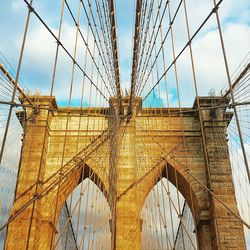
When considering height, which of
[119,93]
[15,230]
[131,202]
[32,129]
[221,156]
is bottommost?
[15,230]

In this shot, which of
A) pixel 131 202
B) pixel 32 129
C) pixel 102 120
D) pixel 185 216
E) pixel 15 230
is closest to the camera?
pixel 15 230

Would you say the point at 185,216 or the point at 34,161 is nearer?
the point at 34,161

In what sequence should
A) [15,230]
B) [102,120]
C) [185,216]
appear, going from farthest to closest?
1. [185,216]
2. [102,120]
3. [15,230]

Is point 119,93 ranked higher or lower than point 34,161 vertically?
higher

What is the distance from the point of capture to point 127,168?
11883mm

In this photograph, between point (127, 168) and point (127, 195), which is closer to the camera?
point (127, 195)

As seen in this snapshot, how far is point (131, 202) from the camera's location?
11164mm

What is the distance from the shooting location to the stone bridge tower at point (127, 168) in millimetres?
10594

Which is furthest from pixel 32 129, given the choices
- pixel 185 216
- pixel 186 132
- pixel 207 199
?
pixel 185 216

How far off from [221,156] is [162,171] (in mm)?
2225

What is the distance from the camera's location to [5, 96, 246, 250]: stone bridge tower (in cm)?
1059

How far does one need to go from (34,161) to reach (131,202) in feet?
11.5

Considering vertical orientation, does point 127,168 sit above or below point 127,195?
above

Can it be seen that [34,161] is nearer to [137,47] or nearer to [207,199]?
[137,47]
